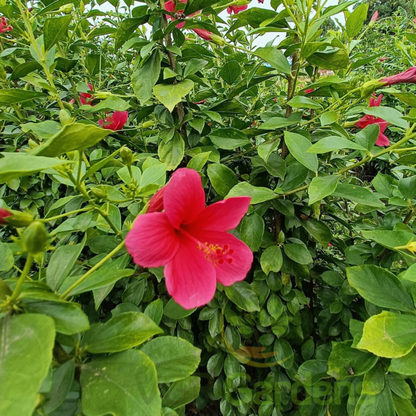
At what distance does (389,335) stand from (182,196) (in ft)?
1.67

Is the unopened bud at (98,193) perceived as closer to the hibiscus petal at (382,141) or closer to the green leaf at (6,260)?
the green leaf at (6,260)

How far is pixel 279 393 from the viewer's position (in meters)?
1.06

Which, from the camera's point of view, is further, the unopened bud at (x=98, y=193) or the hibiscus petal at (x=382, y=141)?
the hibiscus petal at (x=382, y=141)

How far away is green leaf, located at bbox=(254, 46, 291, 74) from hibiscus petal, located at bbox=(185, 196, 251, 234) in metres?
0.50

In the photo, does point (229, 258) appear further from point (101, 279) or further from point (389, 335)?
point (389, 335)

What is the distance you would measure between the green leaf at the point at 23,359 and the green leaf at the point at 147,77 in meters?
0.66

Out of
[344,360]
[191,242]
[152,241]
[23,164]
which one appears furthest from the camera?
[344,360]

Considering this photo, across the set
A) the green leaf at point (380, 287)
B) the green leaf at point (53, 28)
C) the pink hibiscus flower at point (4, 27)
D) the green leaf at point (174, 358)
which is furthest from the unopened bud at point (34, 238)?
the pink hibiscus flower at point (4, 27)

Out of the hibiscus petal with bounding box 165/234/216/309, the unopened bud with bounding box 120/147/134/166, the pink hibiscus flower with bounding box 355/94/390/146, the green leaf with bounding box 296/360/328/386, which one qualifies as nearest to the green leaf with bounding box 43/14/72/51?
the unopened bud with bounding box 120/147/134/166

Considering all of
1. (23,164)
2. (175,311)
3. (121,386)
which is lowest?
(175,311)

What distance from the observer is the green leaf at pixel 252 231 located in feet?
2.76

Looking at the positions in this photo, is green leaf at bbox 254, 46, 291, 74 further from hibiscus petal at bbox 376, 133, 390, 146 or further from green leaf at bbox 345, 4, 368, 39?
hibiscus petal at bbox 376, 133, 390, 146

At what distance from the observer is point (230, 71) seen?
1049mm

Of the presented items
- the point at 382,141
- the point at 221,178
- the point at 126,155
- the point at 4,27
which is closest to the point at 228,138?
the point at 221,178
